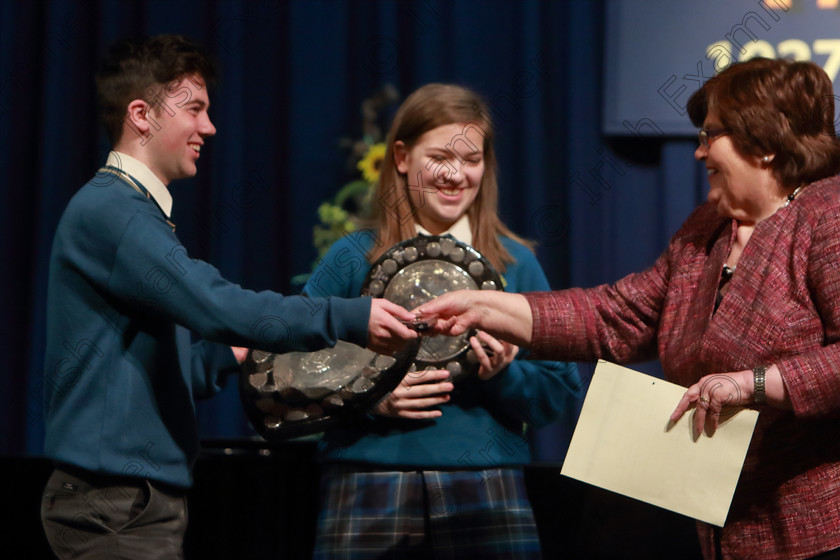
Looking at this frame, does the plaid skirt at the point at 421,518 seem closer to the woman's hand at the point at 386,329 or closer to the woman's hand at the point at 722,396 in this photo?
the woman's hand at the point at 386,329

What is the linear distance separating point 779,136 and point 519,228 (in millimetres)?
2308

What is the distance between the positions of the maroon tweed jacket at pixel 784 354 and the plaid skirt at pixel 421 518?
0.46 meters

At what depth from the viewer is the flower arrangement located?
12.1 feet

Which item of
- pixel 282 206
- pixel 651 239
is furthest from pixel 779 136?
pixel 282 206

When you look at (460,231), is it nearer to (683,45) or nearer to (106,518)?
(106,518)

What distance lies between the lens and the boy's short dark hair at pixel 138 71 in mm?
2004

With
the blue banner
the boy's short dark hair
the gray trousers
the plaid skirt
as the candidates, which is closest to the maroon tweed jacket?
the plaid skirt

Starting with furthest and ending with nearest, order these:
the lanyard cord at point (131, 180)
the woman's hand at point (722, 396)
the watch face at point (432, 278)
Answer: the watch face at point (432, 278), the lanyard cord at point (131, 180), the woman's hand at point (722, 396)

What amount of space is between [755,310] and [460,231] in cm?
86

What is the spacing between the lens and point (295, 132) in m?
3.98

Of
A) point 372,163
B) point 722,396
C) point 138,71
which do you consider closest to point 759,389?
point 722,396

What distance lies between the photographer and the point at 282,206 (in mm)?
4047

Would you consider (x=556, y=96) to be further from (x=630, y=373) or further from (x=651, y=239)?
(x=630, y=373)

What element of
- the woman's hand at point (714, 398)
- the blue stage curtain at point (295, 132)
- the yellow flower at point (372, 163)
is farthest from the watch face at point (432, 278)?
the blue stage curtain at point (295, 132)
